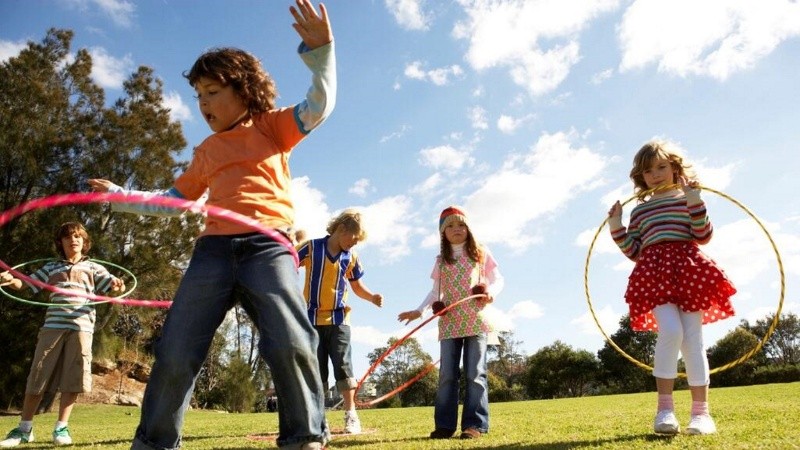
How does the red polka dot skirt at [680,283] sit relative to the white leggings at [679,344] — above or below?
above

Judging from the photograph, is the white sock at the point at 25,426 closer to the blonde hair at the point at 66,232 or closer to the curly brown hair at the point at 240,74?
the blonde hair at the point at 66,232

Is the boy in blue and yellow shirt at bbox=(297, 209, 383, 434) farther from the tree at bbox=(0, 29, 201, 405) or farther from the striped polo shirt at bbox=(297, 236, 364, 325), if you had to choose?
the tree at bbox=(0, 29, 201, 405)

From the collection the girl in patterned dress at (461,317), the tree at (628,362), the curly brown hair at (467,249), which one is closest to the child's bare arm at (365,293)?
the girl in patterned dress at (461,317)

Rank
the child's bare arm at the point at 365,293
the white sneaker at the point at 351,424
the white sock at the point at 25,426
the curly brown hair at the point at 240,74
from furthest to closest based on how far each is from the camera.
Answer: the child's bare arm at the point at 365,293 → the white sneaker at the point at 351,424 → the white sock at the point at 25,426 → the curly brown hair at the point at 240,74

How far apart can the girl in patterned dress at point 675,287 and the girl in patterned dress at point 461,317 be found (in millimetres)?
1398

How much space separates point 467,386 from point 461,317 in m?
0.60

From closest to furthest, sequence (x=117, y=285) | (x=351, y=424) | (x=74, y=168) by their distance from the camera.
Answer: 1. (x=351, y=424)
2. (x=117, y=285)
3. (x=74, y=168)

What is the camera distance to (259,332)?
296cm

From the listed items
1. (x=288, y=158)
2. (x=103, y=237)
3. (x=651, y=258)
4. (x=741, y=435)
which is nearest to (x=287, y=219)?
(x=288, y=158)

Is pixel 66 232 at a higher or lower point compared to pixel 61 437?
higher

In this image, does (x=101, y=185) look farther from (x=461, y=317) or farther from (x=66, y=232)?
(x=66, y=232)

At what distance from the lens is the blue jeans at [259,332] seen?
2953 mm

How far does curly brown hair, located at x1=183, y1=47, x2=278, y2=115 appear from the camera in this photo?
11.2 ft

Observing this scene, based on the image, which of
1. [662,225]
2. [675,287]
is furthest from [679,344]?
[662,225]
